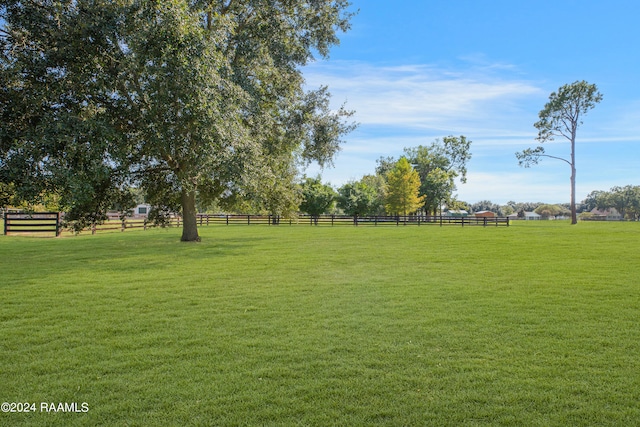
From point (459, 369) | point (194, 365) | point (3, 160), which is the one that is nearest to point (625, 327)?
point (459, 369)

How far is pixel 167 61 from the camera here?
45.4 feet

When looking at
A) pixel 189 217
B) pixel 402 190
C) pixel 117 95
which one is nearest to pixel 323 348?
pixel 117 95

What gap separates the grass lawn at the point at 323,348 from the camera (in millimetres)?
3613

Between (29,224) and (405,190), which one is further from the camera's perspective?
(405,190)

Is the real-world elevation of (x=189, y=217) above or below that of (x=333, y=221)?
above

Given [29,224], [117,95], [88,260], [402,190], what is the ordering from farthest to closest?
1. [402,190]
2. [29,224]
3. [117,95]
4. [88,260]

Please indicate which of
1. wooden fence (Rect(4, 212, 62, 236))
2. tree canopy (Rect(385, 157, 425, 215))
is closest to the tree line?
tree canopy (Rect(385, 157, 425, 215))

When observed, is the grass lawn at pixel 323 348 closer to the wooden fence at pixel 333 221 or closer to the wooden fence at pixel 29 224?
the wooden fence at pixel 29 224

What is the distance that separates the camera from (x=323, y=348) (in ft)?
16.5

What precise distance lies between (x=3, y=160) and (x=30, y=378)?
12039 mm

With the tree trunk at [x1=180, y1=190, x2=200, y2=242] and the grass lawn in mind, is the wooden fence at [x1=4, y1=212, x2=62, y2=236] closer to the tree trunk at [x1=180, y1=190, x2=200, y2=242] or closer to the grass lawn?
the tree trunk at [x1=180, y1=190, x2=200, y2=242]

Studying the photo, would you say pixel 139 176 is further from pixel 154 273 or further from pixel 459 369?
pixel 459 369

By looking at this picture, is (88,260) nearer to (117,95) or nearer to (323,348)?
(117,95)

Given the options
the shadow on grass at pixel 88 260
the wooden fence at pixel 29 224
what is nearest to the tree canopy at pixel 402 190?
the wooden fence at pixel 29 224
